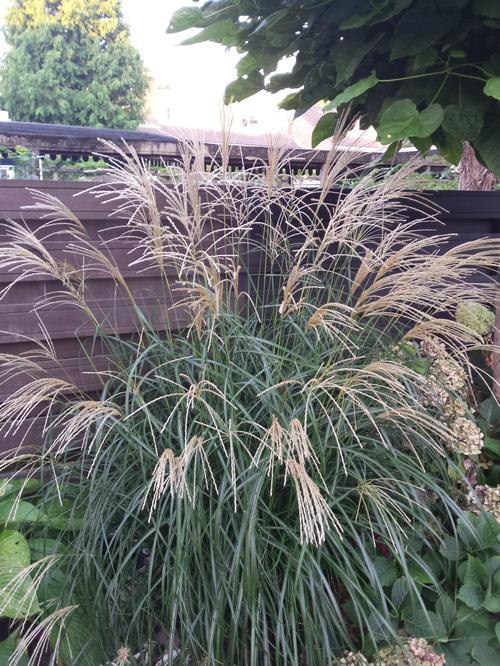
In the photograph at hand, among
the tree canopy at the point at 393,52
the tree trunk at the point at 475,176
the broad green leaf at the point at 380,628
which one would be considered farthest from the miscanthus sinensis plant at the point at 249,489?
the tree trunk at the point at 475,176

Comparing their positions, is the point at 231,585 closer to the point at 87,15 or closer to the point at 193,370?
the point at 193,370

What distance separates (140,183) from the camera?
174 centimetres

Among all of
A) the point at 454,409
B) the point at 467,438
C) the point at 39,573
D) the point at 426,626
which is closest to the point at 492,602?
the point at 426,626

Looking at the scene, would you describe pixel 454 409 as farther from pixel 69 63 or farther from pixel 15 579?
pixel 69 63

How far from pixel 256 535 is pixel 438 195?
216 centimetres

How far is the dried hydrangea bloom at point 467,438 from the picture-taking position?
5.90 feet

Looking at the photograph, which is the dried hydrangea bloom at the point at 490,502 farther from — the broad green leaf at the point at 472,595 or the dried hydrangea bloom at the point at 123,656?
the dried hydrangea bloom at the point at 123,656

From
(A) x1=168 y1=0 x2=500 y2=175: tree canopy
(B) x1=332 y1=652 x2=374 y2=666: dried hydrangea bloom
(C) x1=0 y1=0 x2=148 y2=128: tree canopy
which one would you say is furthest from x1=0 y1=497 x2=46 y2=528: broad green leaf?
(C) x1=0 y1=0 x2=148 y2=128: tree canopy

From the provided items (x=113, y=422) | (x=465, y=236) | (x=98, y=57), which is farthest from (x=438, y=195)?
(x=98, y=57)

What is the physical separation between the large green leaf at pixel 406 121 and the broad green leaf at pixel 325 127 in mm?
526

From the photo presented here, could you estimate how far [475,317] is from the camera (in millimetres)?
2281

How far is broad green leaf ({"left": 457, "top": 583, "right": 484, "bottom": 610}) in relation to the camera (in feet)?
5.06

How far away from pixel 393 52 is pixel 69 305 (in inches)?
57.2

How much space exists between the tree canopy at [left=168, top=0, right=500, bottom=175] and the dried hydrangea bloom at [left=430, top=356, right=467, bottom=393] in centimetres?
67
